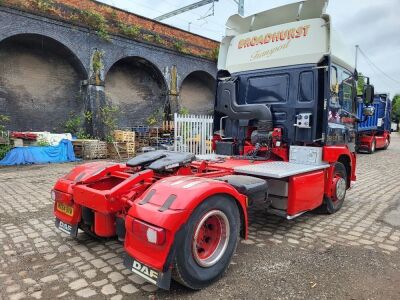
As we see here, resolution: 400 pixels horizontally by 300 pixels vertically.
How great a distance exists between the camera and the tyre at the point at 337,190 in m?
5.14

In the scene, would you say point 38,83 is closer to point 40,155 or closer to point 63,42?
point 63,42

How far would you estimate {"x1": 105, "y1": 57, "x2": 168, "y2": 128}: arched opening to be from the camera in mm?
15117

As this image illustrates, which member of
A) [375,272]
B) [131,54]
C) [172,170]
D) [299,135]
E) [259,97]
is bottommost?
[375,272]

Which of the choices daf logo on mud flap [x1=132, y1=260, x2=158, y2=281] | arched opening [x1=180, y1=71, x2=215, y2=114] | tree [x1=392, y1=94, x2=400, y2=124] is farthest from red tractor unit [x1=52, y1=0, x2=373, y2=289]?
tree [x1=392, y1=94, x2=400, y2=124]

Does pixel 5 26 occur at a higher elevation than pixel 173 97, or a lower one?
higher

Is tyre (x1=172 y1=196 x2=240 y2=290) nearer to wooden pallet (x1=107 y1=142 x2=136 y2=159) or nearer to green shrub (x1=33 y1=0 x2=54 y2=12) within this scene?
wooden pallet (x1=107 y1=142 x2=136 y2=159)

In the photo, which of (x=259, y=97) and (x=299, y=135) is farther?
(x=259, y=97)

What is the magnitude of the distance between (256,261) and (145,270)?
133 centimetres

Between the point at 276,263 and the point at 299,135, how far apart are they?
2356 millimetres

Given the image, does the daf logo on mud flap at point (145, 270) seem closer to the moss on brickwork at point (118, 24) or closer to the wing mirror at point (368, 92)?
the wing mirror at point (368, 92)

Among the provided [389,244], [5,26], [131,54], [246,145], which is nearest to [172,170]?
[246,145]

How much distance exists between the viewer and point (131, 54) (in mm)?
14516

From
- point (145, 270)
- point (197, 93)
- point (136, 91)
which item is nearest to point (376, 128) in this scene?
point (197, 93)

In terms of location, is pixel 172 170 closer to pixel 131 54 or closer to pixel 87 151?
pixel 87 151
